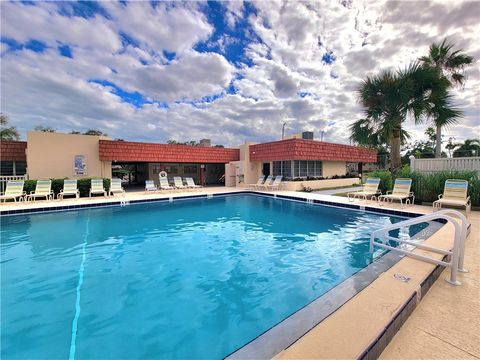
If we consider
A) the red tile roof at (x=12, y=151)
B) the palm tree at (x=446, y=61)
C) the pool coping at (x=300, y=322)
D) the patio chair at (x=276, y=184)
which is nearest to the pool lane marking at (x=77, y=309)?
the pool coping at (x=300, y=322)

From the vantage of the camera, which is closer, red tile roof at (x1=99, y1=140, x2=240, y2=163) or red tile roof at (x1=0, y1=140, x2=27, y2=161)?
red tile roof at (x1=0, y1=140, x2=27, y2=161)

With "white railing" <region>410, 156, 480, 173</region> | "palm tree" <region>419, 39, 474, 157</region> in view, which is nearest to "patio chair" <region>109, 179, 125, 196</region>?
"white railing" <region>410, 156, 480, 173</region>

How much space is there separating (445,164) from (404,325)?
1036 centimetres

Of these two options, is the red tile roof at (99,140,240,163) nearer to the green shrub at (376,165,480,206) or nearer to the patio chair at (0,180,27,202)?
the patio chair at (0,180,27,202)

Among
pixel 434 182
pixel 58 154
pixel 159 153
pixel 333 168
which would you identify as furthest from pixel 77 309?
pixel 333 168

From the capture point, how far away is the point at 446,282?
10.1 ft

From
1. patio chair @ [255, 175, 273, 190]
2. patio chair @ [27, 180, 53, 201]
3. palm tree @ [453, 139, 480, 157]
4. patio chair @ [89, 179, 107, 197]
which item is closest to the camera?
patio chair @ [27, 180, 53, 201]

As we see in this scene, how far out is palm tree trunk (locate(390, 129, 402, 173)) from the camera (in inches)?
388

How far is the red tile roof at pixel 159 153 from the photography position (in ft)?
49.1

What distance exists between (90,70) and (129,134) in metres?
14.8

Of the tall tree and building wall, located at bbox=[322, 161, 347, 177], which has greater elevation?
the tall tree

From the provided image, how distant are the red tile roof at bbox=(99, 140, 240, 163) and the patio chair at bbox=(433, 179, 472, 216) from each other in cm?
1517

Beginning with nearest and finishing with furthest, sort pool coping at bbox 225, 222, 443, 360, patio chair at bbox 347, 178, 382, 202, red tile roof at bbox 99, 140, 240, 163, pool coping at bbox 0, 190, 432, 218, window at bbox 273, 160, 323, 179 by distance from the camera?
pool coping at bbox 225, 222, 443, 360 < pool coping at bbox 0, 190, 432, 218 < patio chair at bbox 347, 178, 382, 202 < red tile roof at bbox 99, 140, 240, 163 < window at bbox 273, 160, 323, 179

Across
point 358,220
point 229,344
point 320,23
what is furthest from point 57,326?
point 320,23
